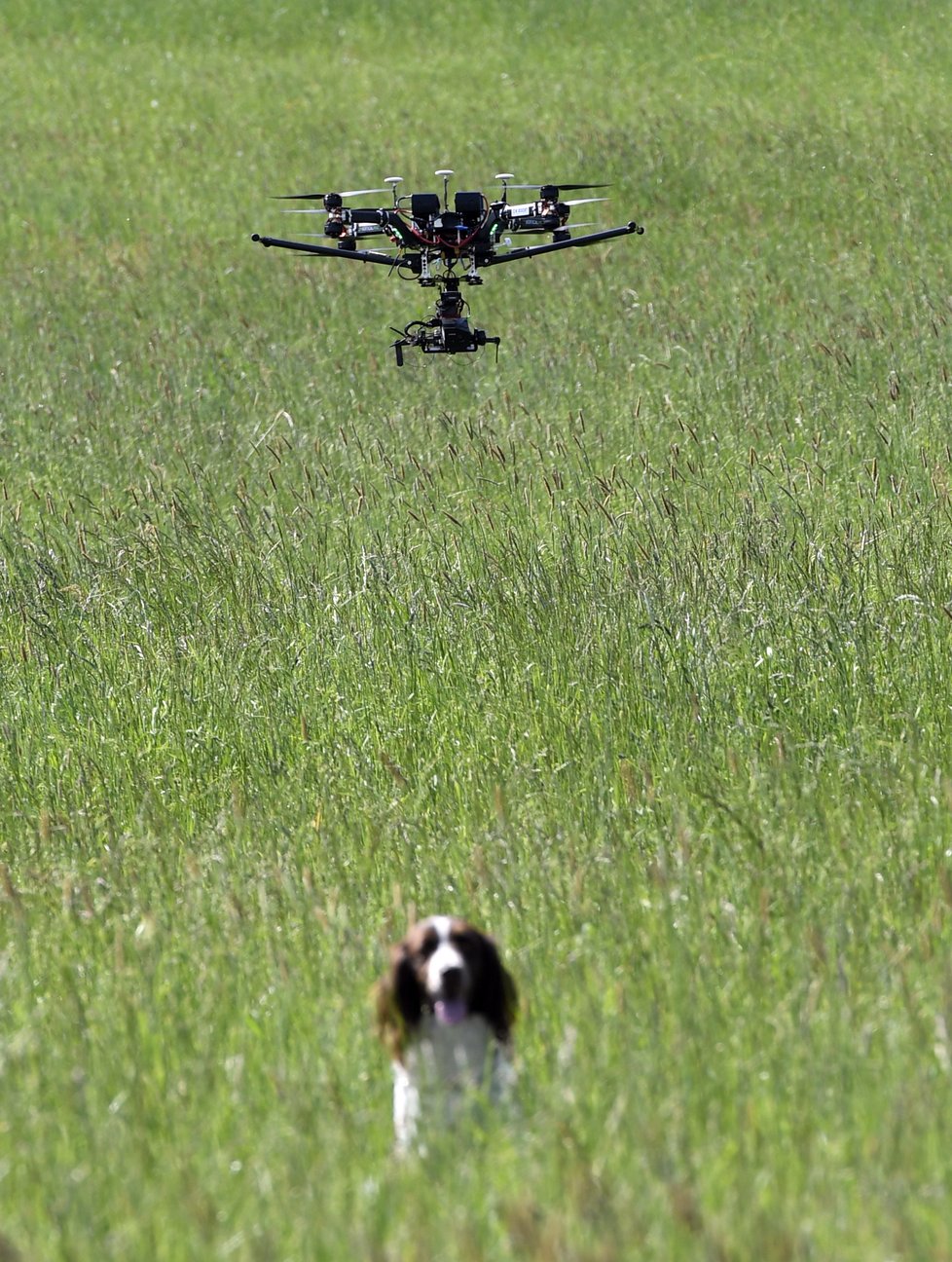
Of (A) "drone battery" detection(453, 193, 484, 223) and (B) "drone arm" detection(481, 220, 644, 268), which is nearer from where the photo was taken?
(B) "drone arm" detection(481, 220, 644, 268)

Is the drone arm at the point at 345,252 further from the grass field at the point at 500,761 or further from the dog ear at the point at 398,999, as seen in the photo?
the dog ear at the point at 398,999

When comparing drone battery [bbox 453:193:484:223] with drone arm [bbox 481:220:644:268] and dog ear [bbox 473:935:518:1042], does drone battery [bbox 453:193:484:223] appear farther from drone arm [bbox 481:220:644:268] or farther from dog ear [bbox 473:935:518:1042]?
dog ear [bbox 473:935:518:1042]

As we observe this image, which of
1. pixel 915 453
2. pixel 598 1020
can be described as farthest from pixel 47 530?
pixel 598 1020

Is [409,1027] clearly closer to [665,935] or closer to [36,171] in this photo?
[665,935]

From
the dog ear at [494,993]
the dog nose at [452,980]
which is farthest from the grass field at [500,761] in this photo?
the dog nose at [452,980]

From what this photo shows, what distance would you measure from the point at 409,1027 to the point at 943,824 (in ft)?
5.03

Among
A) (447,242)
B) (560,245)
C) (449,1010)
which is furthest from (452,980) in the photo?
(447,242)

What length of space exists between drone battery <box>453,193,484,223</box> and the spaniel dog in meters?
1.79

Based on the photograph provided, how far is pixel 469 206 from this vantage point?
12.6ft

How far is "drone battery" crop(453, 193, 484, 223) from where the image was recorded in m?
3.82

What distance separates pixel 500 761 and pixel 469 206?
60.3 inches

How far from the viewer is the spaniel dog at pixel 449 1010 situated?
275 cm

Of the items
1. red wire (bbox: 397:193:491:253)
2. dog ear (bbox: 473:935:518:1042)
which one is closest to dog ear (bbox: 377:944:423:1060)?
dog ear (bbox: 473:935:518:1042)

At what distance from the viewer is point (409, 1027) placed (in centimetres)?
285
